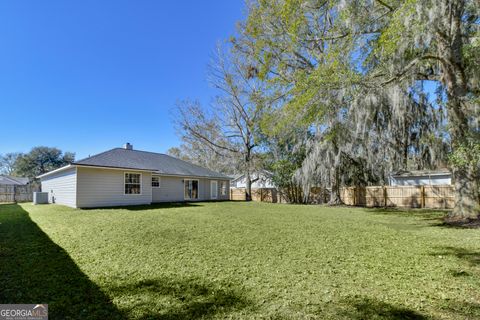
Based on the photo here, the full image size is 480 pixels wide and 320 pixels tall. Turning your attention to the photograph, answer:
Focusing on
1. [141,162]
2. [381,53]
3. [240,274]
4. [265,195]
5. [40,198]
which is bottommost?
[265,195]

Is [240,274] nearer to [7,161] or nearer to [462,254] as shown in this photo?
[462,254]

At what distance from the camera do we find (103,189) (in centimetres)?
1148

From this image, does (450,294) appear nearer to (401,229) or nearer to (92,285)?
(92,285)

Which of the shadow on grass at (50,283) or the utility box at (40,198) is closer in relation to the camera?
the shadow on grass at (50,283)

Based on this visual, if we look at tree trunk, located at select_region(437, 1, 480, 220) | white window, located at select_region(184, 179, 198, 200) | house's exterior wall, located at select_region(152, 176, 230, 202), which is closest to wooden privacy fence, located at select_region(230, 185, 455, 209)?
tree trunk, located at select_region(437, 1, 480, 220)

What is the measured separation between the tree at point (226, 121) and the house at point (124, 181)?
12.6 feet

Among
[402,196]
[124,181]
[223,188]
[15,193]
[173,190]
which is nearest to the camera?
[124,181]

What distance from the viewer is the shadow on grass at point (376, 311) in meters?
2.31

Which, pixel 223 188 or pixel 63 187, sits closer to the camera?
pixel 63 187

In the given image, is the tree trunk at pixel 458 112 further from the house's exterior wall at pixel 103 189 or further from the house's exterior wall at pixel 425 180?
the house's exterior wall at pixel 103 189

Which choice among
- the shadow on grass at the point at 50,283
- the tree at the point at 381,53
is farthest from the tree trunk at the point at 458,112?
the shadow on grass at the point at 50,283

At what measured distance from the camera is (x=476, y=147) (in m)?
6.20

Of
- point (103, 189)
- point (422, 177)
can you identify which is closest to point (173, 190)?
point (103, 189)

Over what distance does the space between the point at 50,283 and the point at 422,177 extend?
21.8m
